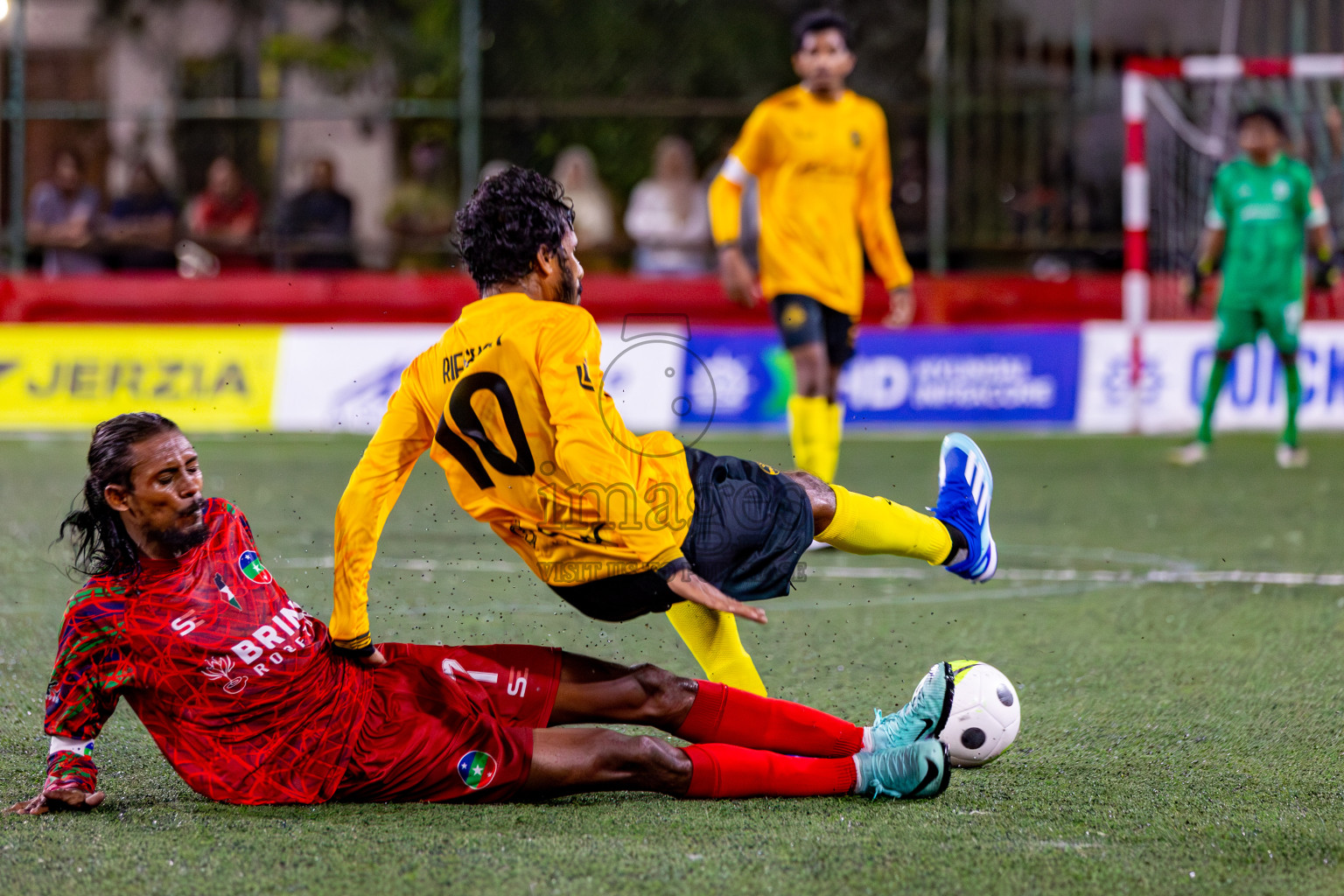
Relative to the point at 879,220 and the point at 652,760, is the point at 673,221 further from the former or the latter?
the point at 652,760

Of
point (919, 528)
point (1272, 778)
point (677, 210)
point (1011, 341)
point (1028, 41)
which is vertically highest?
point (1028, 41)

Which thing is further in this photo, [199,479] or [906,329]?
[906,329]

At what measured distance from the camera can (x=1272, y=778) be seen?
366cm

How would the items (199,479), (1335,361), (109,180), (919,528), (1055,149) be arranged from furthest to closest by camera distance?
(109,180)
(1055,149)
(1335,361)
(919,528)
(199,479)

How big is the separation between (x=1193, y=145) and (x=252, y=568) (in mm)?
10814

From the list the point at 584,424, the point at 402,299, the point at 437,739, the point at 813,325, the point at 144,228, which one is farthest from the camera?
the point at 144,228

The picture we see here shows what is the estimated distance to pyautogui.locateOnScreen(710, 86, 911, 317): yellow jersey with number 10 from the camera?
7.67 metres

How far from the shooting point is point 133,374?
12.7 m

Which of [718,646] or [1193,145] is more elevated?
[1193,145]

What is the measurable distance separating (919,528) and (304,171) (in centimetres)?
1158

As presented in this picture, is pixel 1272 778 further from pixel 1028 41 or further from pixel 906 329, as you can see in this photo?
pixel 1028 41

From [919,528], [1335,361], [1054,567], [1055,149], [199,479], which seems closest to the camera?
[199,479]

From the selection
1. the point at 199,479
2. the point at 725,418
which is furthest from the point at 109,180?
the point at 199,479

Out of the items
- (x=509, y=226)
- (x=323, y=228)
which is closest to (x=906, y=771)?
(x=509, y=226)
